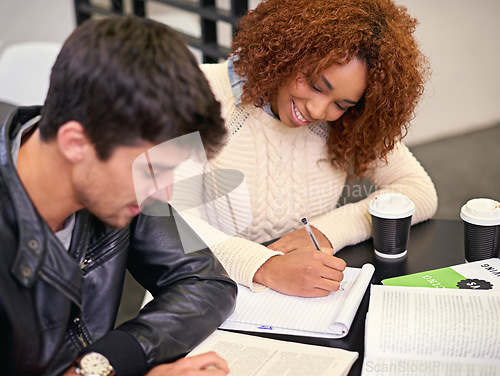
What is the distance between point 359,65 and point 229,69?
365 millimetres

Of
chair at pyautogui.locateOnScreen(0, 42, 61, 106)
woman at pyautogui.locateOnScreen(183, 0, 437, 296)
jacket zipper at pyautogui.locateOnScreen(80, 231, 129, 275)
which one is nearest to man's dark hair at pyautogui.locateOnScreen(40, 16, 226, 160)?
jacket zipper at pyautogui.locateOnScreen(80, 231, 129, 275)

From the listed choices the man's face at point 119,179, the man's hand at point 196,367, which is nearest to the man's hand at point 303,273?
the man's hand at point 196,367

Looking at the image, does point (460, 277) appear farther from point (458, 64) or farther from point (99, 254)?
point (458, 64)

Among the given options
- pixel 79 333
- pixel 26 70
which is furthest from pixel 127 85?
pixel 26 70

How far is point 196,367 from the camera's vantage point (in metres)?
0.94

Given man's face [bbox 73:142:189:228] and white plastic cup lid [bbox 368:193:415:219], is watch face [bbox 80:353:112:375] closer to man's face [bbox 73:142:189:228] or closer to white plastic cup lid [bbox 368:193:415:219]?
man's face [bbox 73:142:189:228]

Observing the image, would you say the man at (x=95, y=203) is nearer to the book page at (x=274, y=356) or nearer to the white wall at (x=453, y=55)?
the book page at (x=274, y=356)

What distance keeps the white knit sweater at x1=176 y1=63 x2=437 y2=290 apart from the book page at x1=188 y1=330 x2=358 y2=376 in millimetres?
409

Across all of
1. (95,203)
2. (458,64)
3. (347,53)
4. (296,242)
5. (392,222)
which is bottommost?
(458,64)

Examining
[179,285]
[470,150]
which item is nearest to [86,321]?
[179,285]

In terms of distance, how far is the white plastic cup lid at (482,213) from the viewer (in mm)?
1235

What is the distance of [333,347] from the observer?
103 cm

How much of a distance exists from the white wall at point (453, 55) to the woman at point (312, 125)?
1577mm

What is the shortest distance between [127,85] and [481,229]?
33.0 inches
